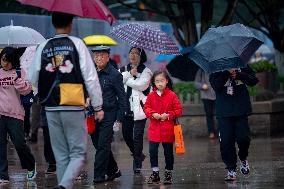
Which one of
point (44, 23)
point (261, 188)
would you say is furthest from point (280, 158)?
point (44, 23)

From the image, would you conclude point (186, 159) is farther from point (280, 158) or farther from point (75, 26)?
point (75, 26)

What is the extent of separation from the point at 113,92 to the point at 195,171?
1.90 metres

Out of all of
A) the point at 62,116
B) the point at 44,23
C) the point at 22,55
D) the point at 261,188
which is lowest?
the point at 261,188

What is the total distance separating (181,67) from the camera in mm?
13922

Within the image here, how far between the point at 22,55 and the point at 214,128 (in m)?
7.19

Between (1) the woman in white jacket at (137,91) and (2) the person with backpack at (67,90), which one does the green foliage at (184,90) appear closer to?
(1) the woman in white jacket at (137,91)

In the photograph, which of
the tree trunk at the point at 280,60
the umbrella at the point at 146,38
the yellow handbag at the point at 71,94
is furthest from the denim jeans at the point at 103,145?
the tree trunk at the point at 280,60

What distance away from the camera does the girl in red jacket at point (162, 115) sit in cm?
1104

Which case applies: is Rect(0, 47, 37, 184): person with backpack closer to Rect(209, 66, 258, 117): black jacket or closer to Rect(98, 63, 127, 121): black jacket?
Rect(98, 63, 127, 121): black jacket

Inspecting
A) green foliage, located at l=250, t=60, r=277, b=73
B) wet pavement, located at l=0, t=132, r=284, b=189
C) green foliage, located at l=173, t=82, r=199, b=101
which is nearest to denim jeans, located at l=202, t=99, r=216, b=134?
green foliage, located at l=173, t=82, r=199, b=101

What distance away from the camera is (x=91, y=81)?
28.1ft

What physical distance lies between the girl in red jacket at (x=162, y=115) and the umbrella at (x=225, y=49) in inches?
21.6

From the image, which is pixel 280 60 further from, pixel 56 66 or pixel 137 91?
pixel 56 66

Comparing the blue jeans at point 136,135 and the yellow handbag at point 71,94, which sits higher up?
the yellow handbag at point 71,94
